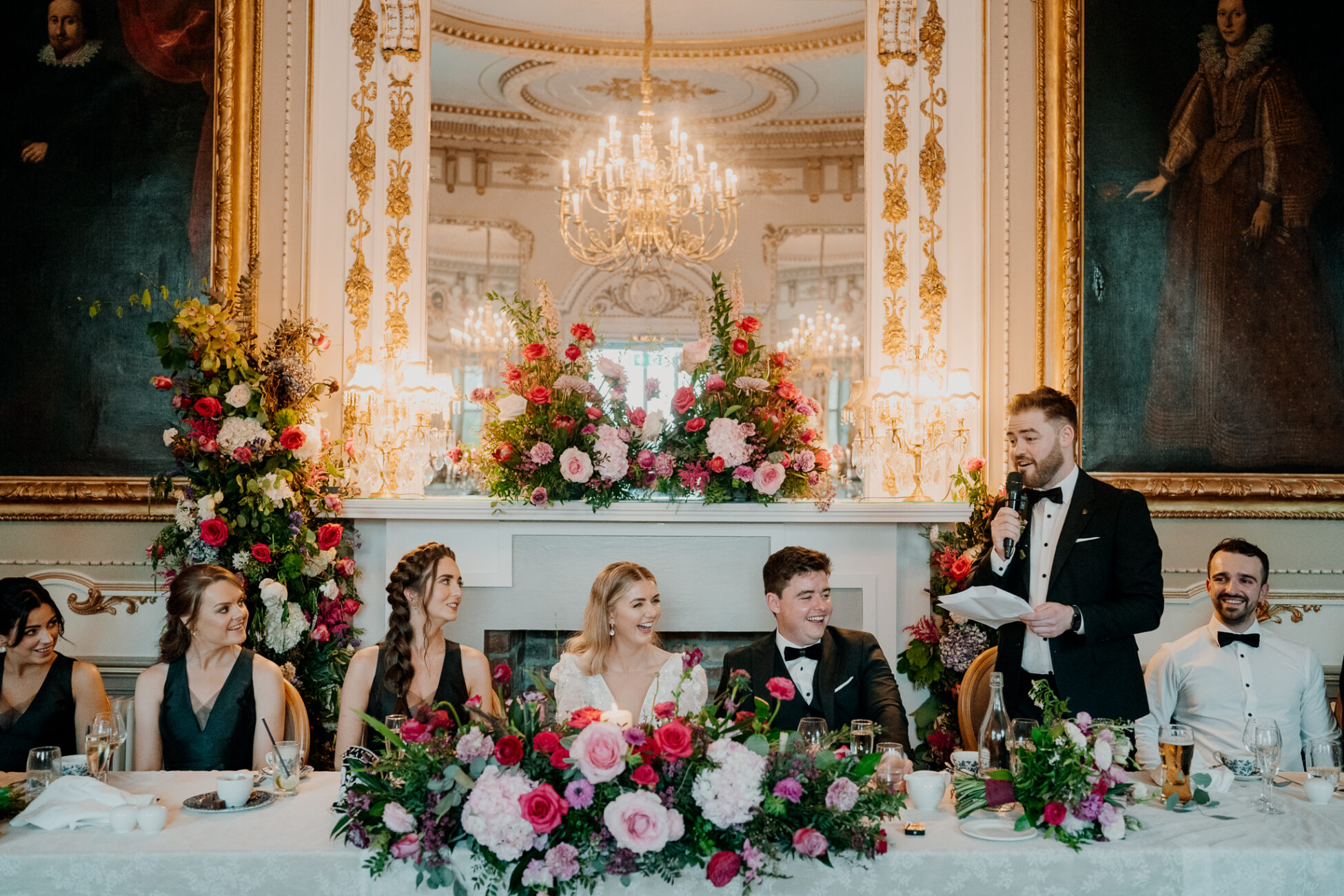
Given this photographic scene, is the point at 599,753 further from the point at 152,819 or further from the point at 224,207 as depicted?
the point at 224,207

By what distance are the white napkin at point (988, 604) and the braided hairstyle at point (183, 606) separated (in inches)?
89.0

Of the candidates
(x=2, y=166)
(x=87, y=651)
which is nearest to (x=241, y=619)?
(x=87, y=651)

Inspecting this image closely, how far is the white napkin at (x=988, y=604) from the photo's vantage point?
123 inches

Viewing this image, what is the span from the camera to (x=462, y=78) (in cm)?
859

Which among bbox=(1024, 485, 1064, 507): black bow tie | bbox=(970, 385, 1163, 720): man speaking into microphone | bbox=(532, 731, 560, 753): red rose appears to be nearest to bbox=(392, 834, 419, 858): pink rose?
bbox=(532, 731, 560, 753): red rose

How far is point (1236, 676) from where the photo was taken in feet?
12.7

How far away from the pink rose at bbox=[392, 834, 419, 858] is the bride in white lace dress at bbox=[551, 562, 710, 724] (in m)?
1.38

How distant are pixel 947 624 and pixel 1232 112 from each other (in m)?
2.61

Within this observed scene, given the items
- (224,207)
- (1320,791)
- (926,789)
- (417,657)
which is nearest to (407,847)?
(926,789)

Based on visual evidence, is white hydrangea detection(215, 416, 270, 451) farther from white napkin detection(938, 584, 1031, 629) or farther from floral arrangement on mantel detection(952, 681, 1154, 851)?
floral arrangement on mantel detection(952, 681, 1154, 851)

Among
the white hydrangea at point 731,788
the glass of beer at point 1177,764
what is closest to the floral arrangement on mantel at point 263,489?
the white hydrangea at point 731,788

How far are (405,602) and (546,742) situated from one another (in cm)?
170

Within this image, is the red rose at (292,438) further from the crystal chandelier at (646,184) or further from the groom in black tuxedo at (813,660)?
the crystal chandelier at (646,184)

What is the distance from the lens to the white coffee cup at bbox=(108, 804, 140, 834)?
7.76ft
